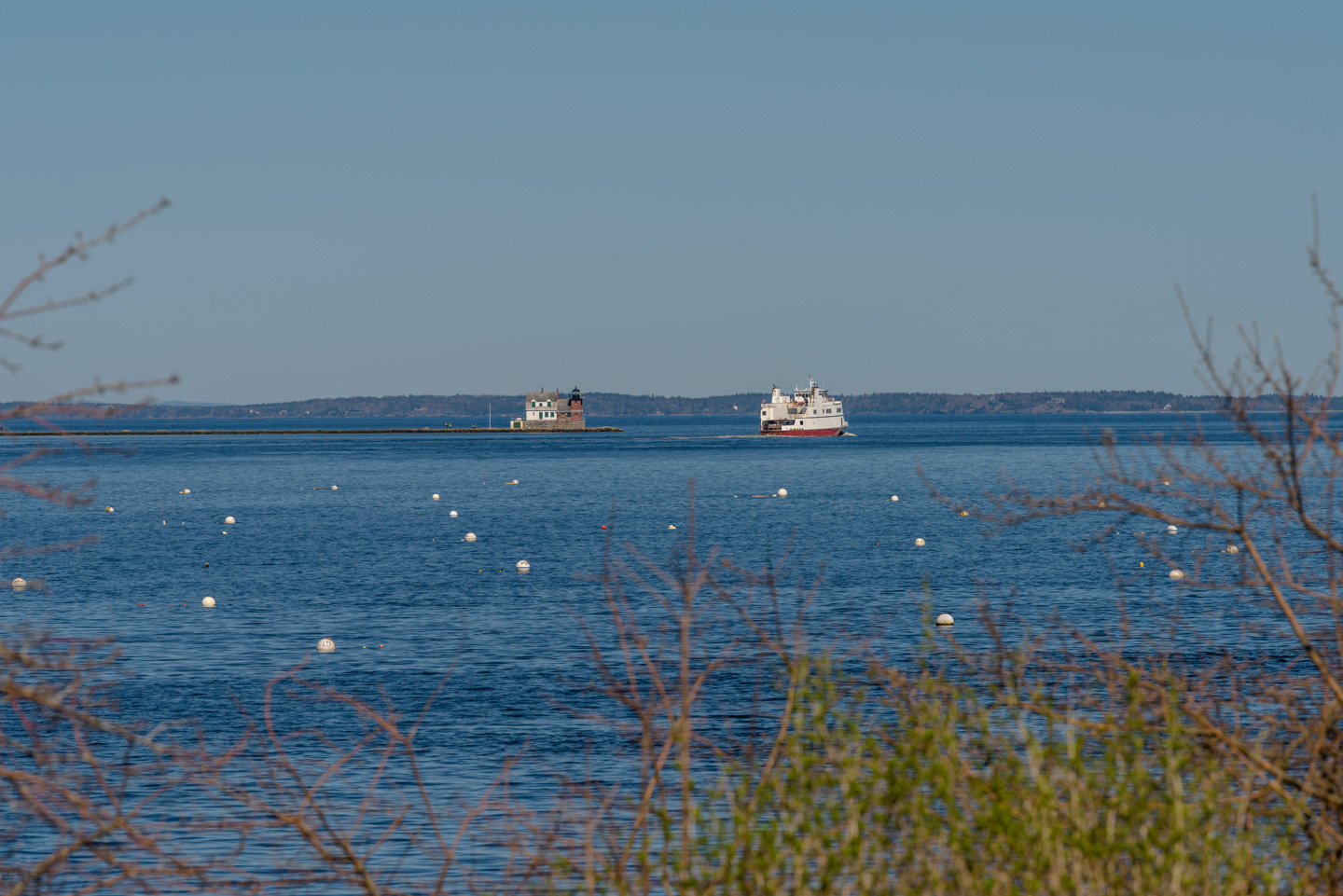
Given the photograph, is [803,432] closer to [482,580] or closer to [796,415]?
[796,415]

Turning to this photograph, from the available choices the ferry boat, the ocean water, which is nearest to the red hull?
the ferry boat

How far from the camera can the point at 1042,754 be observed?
7219 millimetres

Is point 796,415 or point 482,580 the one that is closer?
point 482,580

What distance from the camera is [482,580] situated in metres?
41.6

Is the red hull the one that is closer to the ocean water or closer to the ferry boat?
the ferry boat

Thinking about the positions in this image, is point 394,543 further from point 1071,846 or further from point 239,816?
point 1071,846

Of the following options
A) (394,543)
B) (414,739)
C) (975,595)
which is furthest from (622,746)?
(394,543)

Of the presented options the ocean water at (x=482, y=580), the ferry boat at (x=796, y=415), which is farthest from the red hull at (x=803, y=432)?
the ocean water at (x=482, y=580)

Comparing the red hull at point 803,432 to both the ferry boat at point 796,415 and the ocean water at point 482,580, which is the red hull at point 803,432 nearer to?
the ferry boat at point 796,415

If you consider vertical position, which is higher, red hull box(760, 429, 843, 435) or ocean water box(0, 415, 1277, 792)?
red hull box(760, 429, 843, 435)

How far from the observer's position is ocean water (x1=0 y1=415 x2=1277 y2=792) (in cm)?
2384

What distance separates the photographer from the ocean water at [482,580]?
23844 millimetres

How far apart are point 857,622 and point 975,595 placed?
7.00m

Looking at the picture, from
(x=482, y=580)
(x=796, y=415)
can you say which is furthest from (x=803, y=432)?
(x=482, y=580)
